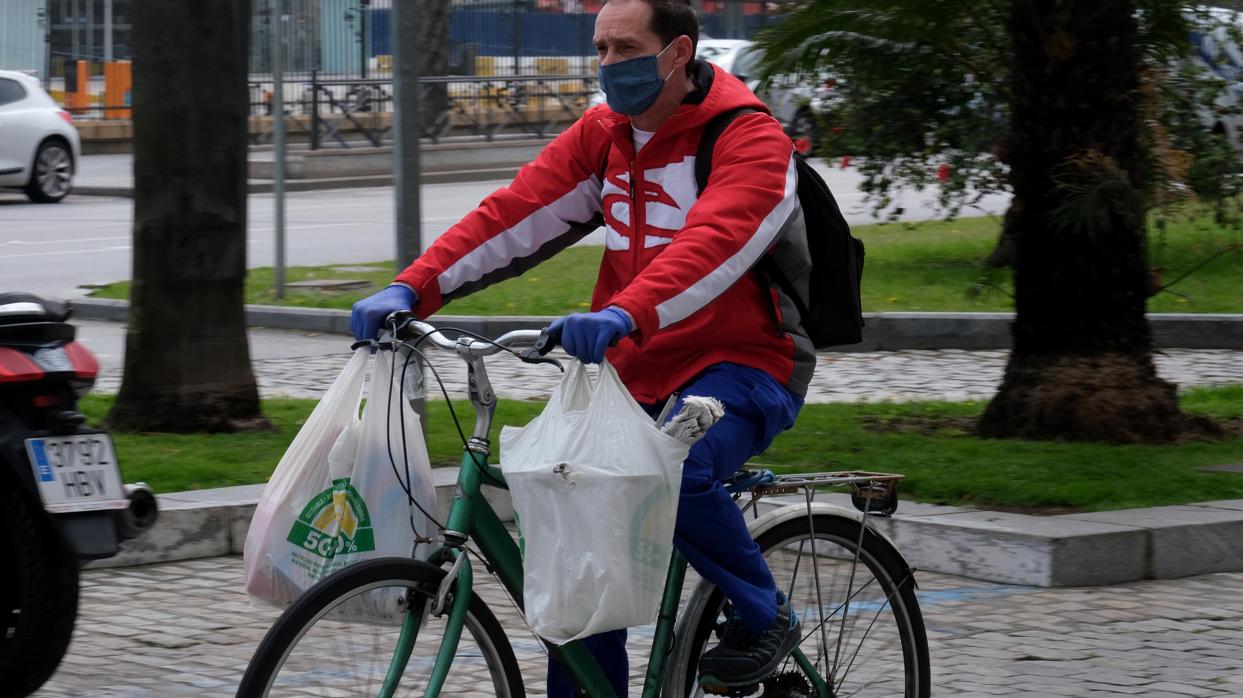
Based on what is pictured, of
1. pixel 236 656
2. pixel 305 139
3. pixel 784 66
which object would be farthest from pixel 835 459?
pixel 305 139

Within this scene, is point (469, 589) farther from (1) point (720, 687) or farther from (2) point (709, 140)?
(2) point (709, 140)

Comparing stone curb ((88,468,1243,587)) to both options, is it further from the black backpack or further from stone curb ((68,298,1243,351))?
stone curb ((68,298,1243,351))

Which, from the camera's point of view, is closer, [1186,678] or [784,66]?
[1186,678]

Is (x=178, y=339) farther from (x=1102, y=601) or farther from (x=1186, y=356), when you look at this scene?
(x=1186, y=356)

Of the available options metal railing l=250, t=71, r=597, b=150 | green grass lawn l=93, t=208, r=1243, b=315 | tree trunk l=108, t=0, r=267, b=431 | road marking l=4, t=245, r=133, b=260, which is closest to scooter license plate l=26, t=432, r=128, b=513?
tree trunk l=108, t=0, r=267, b=431

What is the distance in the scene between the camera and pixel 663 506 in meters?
3.36

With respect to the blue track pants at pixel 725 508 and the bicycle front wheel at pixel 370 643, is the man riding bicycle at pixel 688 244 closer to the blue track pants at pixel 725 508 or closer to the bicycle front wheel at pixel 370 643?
the blue track pants at pixel 725 508

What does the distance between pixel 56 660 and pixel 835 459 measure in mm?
3793

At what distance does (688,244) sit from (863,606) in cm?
110

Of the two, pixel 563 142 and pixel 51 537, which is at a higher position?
pixel 563 142

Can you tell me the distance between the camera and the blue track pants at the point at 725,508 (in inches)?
143

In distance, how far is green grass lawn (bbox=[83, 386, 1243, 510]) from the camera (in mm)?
7000

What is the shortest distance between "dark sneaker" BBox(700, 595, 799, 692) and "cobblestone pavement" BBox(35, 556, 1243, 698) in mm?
679

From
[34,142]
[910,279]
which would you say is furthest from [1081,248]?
[34,142]
